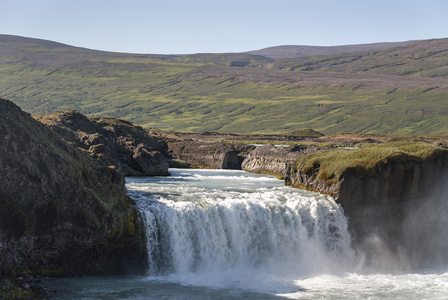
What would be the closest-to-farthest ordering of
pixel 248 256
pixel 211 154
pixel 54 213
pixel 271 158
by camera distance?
pixel 54 213, pixel 248 256, pixel 271 158, pixel 211 154

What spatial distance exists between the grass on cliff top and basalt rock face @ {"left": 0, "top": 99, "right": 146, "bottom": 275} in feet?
55.4

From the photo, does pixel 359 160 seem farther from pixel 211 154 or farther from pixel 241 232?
pixel 211 154

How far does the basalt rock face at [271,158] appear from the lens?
69562 millimetres

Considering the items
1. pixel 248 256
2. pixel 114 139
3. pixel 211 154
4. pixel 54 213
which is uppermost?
pixel 114 139

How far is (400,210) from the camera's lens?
1849 inches

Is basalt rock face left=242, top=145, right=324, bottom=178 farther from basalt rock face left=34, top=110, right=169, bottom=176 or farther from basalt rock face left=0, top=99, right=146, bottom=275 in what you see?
basalt rock face left=0, top=99, right=146, bottom=275

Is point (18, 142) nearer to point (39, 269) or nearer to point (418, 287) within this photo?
point (39, 269)

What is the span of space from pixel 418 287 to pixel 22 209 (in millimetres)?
24549

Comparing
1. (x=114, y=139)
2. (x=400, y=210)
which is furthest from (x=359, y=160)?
(x=114, y=139)

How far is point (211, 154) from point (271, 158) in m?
10.1

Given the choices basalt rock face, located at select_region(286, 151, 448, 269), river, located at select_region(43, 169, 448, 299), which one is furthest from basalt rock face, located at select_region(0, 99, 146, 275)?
basalt rock face, located at select_region(286, 151, 448, 269)

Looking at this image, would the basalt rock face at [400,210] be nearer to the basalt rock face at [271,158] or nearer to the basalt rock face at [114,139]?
the basalt rock face at [114,139]

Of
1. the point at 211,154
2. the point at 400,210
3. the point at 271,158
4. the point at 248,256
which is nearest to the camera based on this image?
the point at 248,256

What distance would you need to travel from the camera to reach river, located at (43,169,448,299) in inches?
1377
